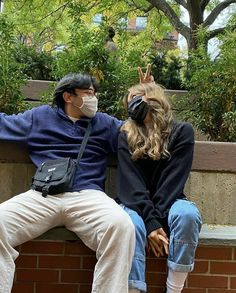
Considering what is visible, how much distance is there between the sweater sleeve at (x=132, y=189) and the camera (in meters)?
3.42

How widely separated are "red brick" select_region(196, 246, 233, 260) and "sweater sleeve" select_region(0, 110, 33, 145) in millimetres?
1569

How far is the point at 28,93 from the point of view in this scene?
657 centimetres

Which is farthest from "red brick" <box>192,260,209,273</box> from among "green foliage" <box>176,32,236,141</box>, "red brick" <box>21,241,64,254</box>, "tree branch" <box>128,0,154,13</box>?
"tree branch" <box>128,0,154,13</box>

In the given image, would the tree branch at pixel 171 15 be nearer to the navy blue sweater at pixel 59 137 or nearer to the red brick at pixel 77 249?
the navy blue sweater at pixel 59 137

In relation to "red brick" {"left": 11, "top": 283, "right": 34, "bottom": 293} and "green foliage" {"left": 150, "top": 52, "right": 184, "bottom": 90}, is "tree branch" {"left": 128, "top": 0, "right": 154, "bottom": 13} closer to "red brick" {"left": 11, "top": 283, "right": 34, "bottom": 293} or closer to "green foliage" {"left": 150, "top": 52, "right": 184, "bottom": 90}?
"green foliage" {"left": 150, "top": 52, "right": 184, "bottom": 90}

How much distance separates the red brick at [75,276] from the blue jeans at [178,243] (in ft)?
2.05

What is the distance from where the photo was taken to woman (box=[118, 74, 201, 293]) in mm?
3301

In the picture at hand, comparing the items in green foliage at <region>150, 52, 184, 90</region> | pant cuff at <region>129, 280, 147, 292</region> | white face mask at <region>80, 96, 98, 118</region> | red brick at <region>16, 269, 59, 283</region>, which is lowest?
red brick at <region>16, 269, 59, 283</region>

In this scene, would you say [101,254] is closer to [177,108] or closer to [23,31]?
[177,108]

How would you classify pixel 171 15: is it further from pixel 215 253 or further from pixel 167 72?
pixel 215 253

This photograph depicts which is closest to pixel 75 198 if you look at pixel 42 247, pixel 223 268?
pixel 42 247

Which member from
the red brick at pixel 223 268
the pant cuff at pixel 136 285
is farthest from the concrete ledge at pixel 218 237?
the pant cuff at pixel 136 285

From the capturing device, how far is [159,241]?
3.37m

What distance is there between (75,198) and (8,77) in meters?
1.56
